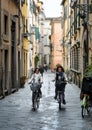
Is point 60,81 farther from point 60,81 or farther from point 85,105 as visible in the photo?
point 85,105

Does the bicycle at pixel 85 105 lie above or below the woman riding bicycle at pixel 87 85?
below

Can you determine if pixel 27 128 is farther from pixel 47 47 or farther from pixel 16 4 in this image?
pixel 47 47

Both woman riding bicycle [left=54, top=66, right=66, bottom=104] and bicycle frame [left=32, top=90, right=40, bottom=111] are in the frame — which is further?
woman riding bicycle [left=54, top=66, right=66, bottom=104]

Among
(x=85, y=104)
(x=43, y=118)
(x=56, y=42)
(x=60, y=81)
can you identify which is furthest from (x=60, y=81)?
(x=56, y=42)

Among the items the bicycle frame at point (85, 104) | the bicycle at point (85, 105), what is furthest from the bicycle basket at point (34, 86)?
the bicycle frame at point (85, 104)

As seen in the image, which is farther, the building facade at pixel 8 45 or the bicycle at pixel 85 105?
the building facade at pixel 8 45

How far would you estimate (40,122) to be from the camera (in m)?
15.7

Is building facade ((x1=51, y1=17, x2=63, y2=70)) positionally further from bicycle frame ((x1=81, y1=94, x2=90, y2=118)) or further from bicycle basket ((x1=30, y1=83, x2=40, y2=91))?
bicycle frame ((x1=81, y1=94, x2=90, y2=118))

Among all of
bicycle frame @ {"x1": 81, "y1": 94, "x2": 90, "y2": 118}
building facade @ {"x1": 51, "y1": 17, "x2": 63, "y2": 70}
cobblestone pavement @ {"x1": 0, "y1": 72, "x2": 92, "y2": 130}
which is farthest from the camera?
building facade @ {"x1": 51, "y1": 17, "x2": 63, "y2": 70}

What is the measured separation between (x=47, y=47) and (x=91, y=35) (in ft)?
308

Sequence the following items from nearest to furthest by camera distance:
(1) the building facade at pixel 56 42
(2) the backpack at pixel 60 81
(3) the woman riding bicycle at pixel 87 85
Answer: (3) the woman riding bicycle at pixel 87 85, (2) the backpack at pixel 60 81, (1) the building facade at pixel 56 42

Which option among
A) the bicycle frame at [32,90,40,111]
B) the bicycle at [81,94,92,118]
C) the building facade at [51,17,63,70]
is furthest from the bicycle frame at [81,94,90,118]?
the building facade at [51,17,63,70]

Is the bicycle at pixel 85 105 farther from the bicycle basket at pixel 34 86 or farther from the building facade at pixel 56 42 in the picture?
the building facade at pixel 56 42

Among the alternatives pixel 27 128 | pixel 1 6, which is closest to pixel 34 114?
pixel 27 128
